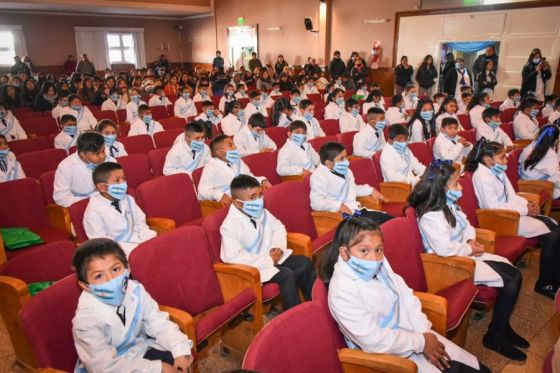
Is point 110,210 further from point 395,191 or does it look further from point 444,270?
point 395,191

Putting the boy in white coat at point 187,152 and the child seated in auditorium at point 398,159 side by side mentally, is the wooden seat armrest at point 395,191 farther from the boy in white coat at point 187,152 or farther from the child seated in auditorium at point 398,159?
the boy in white coat at point 187,152

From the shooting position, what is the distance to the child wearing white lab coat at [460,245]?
2.52 meters

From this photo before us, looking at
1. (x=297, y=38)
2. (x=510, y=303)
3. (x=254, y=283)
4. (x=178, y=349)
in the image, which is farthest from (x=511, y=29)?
(x=178, y=349)

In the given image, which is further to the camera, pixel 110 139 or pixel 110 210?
pixel 110 139

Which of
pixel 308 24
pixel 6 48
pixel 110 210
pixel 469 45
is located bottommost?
pixel 110 210

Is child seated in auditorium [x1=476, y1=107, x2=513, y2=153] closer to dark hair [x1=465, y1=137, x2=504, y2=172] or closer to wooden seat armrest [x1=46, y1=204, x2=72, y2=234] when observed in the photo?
dark hair [x1=465, y1=137, x2=504, y2=172]

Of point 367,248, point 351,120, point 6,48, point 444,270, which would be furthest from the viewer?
point 6,48

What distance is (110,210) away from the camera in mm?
2861

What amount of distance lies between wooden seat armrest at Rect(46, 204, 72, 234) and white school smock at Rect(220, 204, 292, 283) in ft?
5.16

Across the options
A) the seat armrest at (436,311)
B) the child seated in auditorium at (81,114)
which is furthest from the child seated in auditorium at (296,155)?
the child seated in auditorium at (81,114)

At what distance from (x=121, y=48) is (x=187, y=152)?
18.0 meters

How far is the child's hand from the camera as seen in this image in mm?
1794

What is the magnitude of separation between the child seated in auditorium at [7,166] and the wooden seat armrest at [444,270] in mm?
3750

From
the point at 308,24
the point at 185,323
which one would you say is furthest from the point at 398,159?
the point at 308,24
